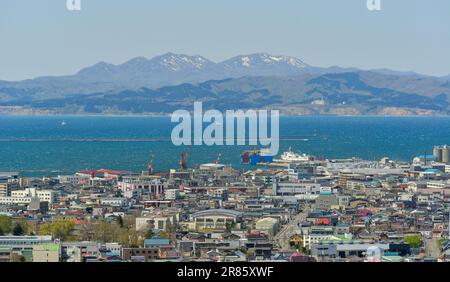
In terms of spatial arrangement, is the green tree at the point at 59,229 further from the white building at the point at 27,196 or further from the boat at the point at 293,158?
the boat at the point at 293,158

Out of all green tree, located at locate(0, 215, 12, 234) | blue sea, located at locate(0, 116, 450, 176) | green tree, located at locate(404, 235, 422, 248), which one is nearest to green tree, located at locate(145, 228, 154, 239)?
green tree, located at locate(0, 215, 12, 234)

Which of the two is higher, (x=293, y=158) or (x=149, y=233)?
(x=149, y=233)

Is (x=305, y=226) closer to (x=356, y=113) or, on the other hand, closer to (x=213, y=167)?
(x=213, y=167)

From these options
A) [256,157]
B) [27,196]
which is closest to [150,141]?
[256,157]

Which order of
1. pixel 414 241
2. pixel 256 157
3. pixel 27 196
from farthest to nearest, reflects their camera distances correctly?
pixel 256 157 < pixel 27 196 < pixel 414 241

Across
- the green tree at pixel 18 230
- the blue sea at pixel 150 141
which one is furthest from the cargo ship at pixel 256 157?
the green tree at pixel 18 230

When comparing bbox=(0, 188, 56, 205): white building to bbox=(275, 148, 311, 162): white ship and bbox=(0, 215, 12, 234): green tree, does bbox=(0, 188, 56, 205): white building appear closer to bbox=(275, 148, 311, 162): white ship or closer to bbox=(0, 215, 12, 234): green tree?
bbox=(0, 215, 12, 234): green tree

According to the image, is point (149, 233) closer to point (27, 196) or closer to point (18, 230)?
point (18, 230)
